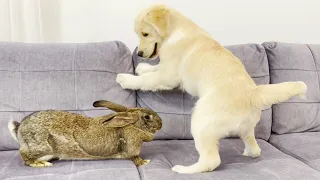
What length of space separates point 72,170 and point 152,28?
70 centimetres

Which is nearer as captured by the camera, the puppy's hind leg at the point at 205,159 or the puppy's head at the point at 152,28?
the puppy's hind leg at the point at 205,159

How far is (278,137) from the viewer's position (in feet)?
6.28

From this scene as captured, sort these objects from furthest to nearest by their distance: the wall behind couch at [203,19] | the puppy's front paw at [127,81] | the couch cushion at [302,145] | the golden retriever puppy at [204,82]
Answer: the wall behind couch at [203,19] → the puppy's front paw at [127,81] → the couch cushion at [302,145] → the golden retriever puppy at [204,82]

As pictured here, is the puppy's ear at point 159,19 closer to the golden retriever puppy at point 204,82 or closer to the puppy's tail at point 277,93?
the golden retriever puppy at point 204,82

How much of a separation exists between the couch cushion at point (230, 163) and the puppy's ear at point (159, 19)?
1.71 feet

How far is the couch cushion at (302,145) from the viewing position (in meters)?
1.62

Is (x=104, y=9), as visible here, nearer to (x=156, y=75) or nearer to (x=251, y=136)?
(x=156, y=75)

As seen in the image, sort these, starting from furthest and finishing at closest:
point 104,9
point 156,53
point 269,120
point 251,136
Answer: point 104,9, point 269,120, point 156,53, point 251,136

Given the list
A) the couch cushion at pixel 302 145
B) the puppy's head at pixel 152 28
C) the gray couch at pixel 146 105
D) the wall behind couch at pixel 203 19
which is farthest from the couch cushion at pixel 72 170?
the wall behind couch at pixel 203 19

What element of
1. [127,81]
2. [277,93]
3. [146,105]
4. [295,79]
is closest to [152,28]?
[127,81]

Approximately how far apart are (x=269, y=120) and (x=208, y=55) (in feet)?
1.88

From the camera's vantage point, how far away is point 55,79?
1689 mm

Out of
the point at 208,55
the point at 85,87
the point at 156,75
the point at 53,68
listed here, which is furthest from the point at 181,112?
the point at 53,68

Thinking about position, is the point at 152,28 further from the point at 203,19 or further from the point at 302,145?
the point at 302,145
